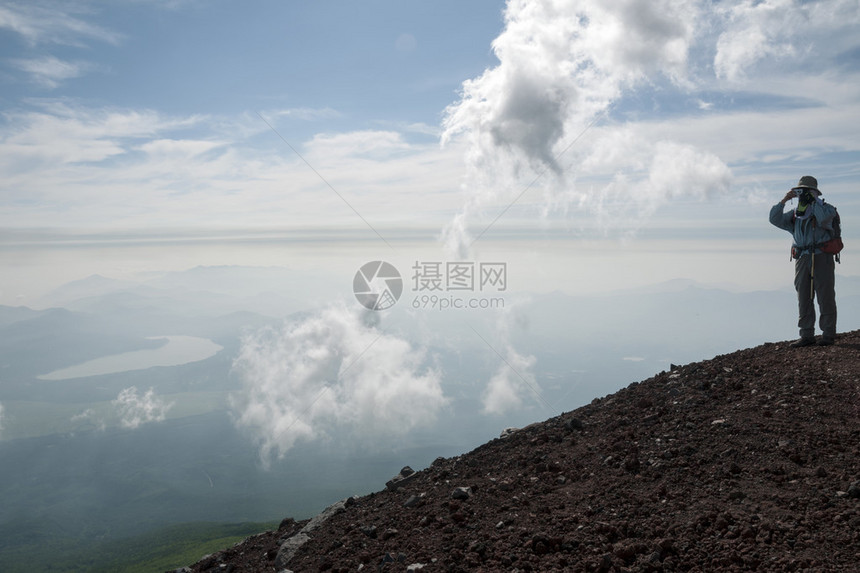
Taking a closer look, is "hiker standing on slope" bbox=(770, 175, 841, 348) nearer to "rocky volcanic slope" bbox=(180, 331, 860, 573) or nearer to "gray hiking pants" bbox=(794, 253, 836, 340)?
"gray hiking pants" bbox=(794, 253, 836, 340)

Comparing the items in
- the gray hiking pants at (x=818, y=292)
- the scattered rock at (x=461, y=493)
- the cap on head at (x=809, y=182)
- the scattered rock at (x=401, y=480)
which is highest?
the cap on head at (x=809, y=182)

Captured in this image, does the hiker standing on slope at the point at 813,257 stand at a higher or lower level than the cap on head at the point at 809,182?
lower

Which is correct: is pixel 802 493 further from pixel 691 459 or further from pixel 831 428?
pixel 831 428

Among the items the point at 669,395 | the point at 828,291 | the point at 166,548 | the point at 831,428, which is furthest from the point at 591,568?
the point at 166,548

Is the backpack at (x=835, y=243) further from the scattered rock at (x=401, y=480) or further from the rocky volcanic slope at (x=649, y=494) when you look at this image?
the scattered rock at (x=401, y=480)

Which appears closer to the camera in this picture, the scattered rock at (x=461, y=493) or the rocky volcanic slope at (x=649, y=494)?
the rocky volcanic slope at (x=649, y=494)

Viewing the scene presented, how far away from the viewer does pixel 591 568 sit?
6629mm

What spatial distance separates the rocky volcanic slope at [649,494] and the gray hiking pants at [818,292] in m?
0.77

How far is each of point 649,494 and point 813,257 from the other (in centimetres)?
1020

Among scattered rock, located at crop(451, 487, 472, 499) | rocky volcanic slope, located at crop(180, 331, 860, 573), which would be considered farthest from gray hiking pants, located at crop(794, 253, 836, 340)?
scattered rock, located at crop(451, 487, 472, 499)

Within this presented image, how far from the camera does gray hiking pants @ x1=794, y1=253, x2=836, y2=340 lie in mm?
14000

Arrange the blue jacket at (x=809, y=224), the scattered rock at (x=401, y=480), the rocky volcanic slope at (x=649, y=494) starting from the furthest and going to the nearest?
the blue jacket at (x=809, y=224), the scattered rock at (x=401, y=480), the rocky volcanic slope at (x=649, y=494)

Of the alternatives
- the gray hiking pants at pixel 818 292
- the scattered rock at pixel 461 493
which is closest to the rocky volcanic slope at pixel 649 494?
the scattered rock at pixel 461 493

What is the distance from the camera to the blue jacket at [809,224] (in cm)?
1374
